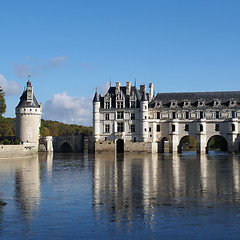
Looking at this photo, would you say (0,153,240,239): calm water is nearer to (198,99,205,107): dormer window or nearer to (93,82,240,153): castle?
(93,82,240,153): castle

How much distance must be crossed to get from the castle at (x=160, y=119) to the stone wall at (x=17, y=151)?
1589 centimetres

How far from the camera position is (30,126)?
8594 cm

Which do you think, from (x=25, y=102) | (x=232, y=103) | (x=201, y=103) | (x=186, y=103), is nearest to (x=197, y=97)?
(x=201, y=103)

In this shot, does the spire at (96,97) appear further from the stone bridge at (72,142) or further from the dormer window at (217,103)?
the dormer window at (217,103)

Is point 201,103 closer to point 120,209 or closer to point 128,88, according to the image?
point 128,88

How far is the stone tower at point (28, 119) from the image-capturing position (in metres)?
85.5

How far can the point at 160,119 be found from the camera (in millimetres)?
85188

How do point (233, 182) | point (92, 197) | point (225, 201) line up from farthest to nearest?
point (233, 182) < point (92, 197) < point (225, 201)

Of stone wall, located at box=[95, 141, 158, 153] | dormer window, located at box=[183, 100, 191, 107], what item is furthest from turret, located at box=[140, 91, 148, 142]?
dormer window, located at box=[183, 100, 191, 107]

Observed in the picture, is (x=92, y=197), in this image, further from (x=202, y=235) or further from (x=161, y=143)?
(x=161, y=143)

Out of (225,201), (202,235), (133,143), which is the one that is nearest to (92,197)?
(225,201)

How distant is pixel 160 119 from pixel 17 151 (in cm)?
3142

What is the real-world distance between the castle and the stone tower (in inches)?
476

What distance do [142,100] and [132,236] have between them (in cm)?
6838
